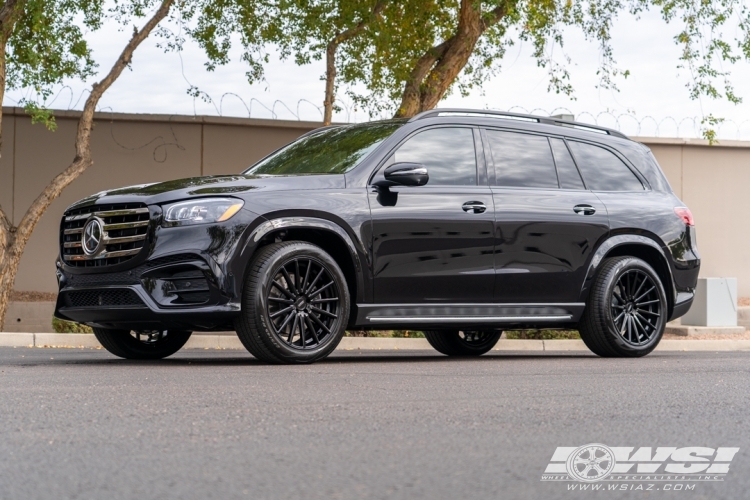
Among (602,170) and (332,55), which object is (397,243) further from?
(332,55)

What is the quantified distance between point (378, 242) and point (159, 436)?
155 inches

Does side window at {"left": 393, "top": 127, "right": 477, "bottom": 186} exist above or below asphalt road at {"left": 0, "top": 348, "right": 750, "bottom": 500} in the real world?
above

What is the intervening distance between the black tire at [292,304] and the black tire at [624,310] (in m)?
2.61

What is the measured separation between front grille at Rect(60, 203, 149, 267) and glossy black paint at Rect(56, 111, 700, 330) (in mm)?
70

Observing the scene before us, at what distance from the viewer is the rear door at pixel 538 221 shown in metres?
9.23

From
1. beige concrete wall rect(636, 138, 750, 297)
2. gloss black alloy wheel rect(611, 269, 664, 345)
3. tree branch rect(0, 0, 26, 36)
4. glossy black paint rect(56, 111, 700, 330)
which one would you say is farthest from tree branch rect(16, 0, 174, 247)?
beige concrete wall rect(636, 138, 750, 297)

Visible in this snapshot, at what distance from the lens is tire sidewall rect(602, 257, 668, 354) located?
384 inches

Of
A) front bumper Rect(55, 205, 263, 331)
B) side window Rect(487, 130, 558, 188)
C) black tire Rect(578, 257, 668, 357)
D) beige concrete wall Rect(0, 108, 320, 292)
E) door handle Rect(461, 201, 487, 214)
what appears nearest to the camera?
front bumper Rect(55, 205, 263, 331)

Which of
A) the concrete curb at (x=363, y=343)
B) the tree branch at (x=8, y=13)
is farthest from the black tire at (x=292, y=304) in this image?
the tree branch at (x=8, y=13)

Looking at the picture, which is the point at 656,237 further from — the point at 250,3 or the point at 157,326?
the point at 250,3

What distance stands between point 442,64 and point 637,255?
8707mm

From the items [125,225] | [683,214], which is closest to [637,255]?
[683,214]

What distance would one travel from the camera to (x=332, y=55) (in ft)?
62.0

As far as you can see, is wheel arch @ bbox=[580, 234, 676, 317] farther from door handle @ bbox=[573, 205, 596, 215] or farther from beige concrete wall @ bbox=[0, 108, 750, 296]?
beige concrete wall @ bbox=[0, 108, 750, 296]
